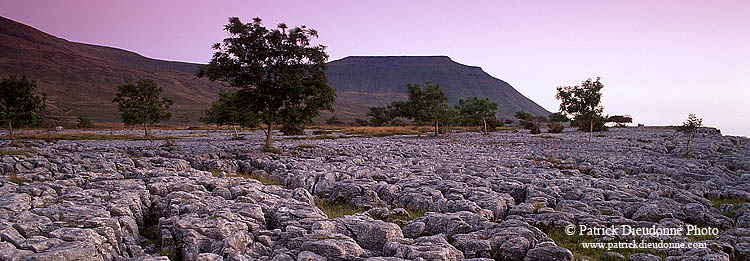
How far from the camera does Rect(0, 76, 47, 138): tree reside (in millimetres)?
43969

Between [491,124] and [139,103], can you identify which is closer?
[139,103]

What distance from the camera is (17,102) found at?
1766 inches

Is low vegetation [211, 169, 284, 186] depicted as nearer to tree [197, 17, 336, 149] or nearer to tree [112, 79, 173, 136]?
tree [197, 17, 336, 149]

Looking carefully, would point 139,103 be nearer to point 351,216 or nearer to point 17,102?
point 17,102

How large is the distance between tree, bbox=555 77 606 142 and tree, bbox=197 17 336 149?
3181 centimetres

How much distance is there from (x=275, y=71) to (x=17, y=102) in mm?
40049

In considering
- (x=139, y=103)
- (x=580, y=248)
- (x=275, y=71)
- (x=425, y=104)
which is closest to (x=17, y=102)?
(x=139, y=103)

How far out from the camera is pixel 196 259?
24.1 ft

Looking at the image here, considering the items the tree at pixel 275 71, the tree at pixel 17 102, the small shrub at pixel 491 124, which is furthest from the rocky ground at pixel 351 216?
the small shrub at pixel 491 124

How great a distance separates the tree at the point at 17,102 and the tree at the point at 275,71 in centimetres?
3514

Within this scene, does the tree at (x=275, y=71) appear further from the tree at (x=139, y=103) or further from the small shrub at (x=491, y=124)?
the small shrub at (x=491, y=124)

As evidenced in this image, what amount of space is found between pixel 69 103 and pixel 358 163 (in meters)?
Result: 235

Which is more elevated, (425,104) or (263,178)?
(425,104)

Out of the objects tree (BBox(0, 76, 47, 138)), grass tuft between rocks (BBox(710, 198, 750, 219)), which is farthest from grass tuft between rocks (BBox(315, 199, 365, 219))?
tree (BBox(0, 76, 47, 138))
